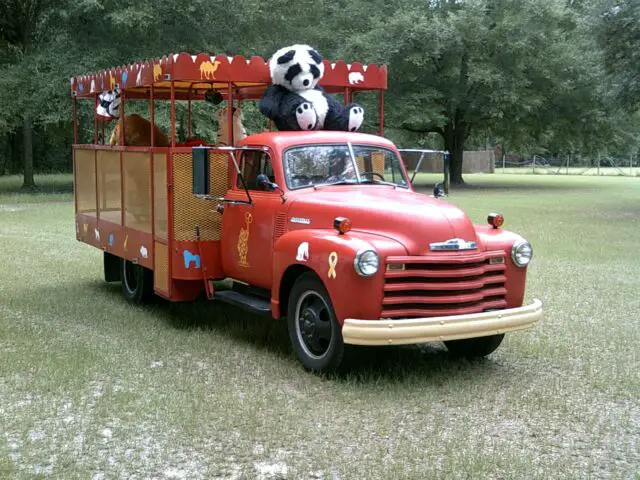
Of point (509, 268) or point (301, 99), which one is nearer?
point (509, 268)

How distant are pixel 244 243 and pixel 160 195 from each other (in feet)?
4.14

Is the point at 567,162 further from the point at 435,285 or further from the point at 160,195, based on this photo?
the point at 435,285

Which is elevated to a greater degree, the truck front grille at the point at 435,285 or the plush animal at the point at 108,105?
the plush animal at the point at 108,105

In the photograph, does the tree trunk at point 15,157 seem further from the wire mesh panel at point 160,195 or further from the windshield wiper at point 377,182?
the windshield wiper at point 377,182

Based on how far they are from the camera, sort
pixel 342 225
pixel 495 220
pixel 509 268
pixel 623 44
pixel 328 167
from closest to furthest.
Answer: pixel 342 225
pixel 509 268
pixel 495 220
pixel 328 167
pixel 623 44

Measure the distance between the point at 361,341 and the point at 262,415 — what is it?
35.0 inches

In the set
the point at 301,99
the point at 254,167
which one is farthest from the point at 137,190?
the point at 301,99

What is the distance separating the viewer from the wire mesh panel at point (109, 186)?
942 centimetres

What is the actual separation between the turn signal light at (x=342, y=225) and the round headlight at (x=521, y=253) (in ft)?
4.85

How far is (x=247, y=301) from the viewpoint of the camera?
744 cm

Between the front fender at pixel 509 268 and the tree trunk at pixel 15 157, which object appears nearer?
the front fender at pixel 509 268

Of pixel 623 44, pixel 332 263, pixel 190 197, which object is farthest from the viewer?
pixel 623 44

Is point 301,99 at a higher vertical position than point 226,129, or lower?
higher

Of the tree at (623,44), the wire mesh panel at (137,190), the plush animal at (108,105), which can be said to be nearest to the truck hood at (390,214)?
the wire mesh panel at (137,190)
